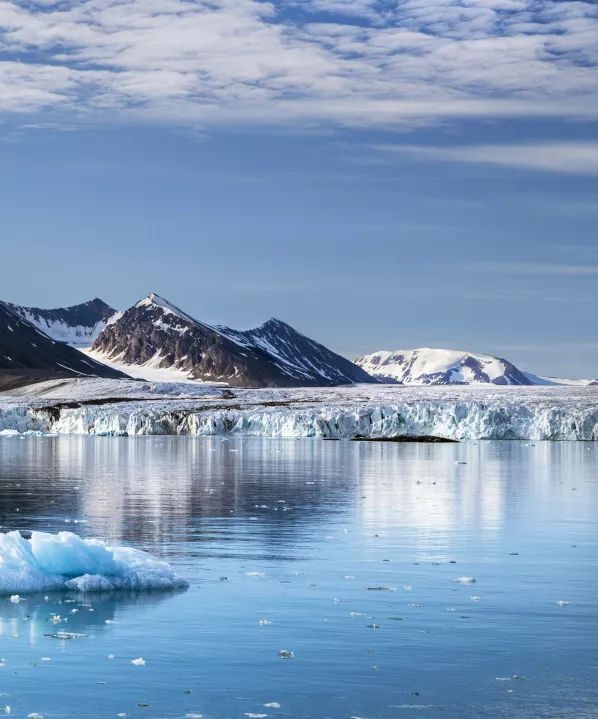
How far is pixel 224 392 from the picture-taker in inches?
A: 5157

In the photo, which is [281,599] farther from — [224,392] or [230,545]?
[224,392]

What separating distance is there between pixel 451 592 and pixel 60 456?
144ft

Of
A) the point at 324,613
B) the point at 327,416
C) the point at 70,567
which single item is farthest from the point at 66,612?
the point at 327,416

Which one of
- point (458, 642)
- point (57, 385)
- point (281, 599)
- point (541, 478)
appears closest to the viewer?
point (458, 642)

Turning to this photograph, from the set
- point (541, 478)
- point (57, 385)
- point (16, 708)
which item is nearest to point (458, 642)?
point (16, 708)

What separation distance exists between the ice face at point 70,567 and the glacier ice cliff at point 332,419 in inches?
2630

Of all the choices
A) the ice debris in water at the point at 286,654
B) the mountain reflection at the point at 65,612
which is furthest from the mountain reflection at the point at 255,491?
the ice debris in water at the point at 286,654

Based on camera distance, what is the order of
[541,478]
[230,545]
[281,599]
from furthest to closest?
1. [541,478]
2. [230,545]
3. [281,599]

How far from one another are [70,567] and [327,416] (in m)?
70.9

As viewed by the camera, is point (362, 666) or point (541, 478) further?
point (541, 478)

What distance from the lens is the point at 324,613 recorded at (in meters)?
15.5

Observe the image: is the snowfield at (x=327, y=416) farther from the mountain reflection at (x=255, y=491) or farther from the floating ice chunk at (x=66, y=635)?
the floating ice chunk at (x=66, y=635)

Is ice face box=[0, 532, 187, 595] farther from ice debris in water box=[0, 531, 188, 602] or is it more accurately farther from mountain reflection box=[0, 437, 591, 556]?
mountain reflection box=[0, 437, 591, 556]

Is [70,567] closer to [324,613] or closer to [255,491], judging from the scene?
[324,613]
